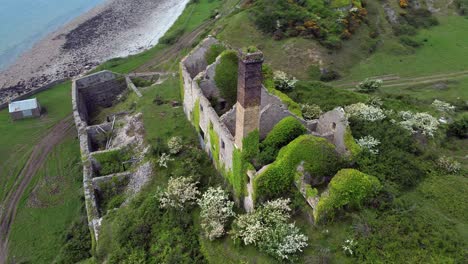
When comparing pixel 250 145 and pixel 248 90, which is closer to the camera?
pixel 248 90

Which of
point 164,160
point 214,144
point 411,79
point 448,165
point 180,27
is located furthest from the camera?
point 180,27

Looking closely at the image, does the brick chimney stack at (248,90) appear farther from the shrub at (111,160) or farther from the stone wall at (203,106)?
the shrub at (111,160)

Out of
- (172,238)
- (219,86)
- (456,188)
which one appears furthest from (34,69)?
(456,188)

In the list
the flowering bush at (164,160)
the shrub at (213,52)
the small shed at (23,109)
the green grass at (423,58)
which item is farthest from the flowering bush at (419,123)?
the small shed at (23,109)

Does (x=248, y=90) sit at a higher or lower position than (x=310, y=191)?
higher

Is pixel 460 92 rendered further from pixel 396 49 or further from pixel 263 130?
pixel 263 130

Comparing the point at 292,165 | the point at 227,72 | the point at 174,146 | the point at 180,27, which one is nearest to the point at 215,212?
the point at 292,165

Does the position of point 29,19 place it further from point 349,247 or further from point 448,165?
point 349,247
